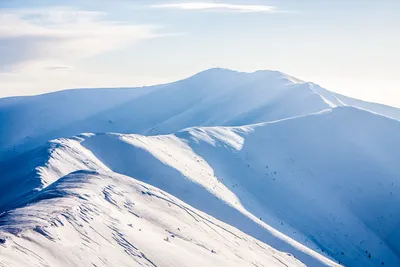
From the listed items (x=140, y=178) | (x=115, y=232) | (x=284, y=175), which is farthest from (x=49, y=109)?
(x=115, y=232)

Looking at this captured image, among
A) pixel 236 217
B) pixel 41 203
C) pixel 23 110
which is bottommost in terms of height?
pixel 23 110

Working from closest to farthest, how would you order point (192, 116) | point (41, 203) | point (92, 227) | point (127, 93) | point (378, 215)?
point (92, 227)
point (41, 203)
point (378, 215)
point (192, 116)
point (127, 93)

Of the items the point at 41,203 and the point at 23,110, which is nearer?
the point at 41,203

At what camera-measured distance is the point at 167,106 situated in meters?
117

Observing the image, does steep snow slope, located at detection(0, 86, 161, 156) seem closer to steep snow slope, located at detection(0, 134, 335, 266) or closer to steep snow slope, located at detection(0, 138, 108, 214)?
steep snow slope, located at detection(0, 138, 108, 214)

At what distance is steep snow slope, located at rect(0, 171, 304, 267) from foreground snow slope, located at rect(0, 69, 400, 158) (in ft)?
178

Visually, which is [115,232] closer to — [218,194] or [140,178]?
[218,194]

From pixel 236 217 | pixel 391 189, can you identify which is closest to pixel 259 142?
pixel 391 189

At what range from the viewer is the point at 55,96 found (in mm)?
132750

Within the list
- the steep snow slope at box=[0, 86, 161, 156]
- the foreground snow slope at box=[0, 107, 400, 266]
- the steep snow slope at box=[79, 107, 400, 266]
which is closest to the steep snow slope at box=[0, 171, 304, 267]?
the foreground snow slope at box=[0, 107, 400, 266]

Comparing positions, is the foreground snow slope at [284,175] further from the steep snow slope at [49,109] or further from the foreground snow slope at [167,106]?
the steep snow slope at [49,109]

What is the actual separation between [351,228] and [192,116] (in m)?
57.8

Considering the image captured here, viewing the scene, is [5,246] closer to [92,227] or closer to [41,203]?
[92,227]

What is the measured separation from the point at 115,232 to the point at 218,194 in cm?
1838
